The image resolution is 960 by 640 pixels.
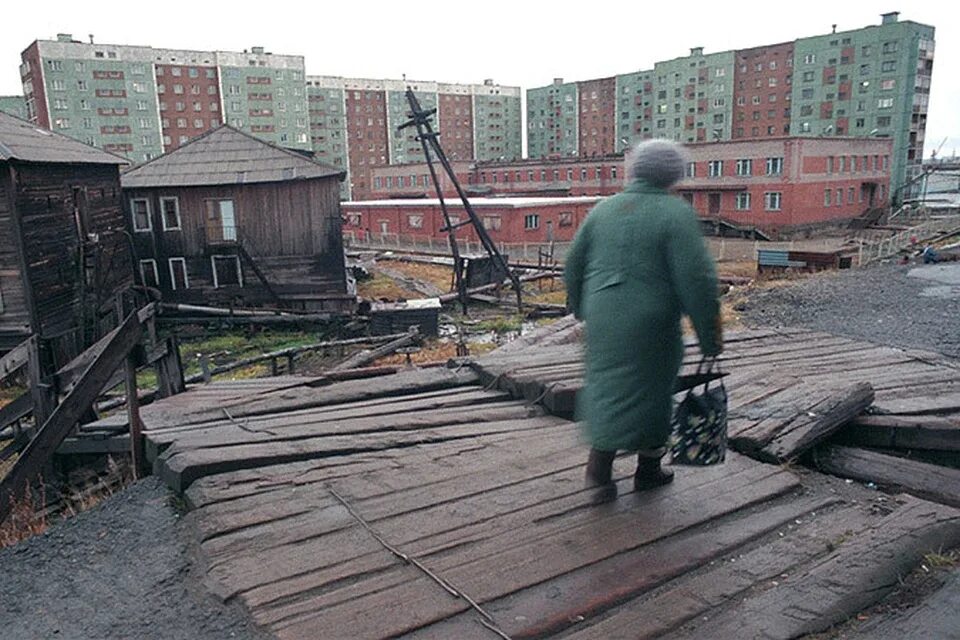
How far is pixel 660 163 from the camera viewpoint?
3.15 m

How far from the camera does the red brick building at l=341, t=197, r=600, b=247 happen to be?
3825 centimetres

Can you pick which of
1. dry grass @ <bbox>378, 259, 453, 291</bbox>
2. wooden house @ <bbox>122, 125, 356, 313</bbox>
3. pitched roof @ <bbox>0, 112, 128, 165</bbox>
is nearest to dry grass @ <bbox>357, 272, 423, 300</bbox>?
dry grass @ <bbox>378, 259, 453, 291</bbox>

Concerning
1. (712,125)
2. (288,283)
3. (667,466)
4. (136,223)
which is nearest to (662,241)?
(667,466)

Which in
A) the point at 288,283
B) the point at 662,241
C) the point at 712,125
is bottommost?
the point at 288,283

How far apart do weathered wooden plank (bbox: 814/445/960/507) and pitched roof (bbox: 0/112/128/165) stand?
1930 centimetres

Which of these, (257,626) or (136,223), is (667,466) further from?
(136,223)

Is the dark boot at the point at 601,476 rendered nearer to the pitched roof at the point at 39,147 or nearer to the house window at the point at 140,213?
the pitched roof at the point at 39,147

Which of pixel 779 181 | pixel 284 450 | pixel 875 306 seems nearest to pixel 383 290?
pixel 875 306

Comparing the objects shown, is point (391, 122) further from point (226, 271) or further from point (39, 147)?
point (39, 147)

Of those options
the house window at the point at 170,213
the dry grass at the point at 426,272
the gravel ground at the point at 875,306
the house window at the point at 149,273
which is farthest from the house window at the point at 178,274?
the gravel ground at the point at 875,306

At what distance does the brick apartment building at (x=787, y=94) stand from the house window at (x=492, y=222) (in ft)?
61.2

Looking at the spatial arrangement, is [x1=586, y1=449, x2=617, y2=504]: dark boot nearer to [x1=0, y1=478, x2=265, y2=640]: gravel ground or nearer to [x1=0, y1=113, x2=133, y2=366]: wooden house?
[x1=0, y1=478, x2=265, y2=640]: gravel ground

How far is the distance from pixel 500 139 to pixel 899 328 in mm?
103108

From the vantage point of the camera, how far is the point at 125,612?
8.89 ft
